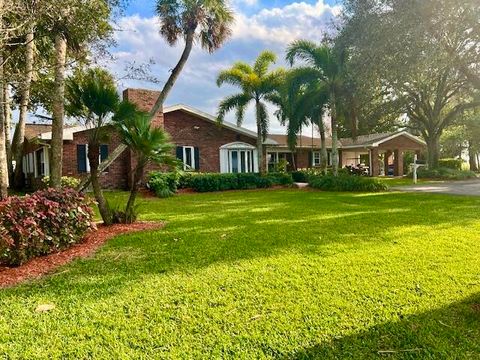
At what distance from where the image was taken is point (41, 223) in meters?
5.55

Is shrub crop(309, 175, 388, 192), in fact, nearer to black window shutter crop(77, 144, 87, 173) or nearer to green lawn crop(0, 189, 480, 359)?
green lawn crop(0, 189, 480, 359)

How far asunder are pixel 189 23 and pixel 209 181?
8186mm

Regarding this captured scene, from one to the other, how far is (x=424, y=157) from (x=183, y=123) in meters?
28.3

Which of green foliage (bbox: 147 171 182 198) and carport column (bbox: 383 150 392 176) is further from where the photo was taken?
carport column (bbox: 383 150 392 176)

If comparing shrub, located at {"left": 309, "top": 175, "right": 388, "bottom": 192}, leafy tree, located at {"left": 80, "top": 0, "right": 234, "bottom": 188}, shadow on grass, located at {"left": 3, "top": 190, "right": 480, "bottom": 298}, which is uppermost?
leafy tree, located at {"left": 80, "top": 0, "right": 234, "bottom": 188}

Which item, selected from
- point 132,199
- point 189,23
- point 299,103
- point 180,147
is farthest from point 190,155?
point 132,199

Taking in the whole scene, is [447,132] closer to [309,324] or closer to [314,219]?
[314,219]

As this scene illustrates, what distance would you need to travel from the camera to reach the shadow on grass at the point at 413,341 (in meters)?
2.71

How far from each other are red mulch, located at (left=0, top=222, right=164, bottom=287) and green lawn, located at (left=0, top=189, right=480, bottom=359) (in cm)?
33

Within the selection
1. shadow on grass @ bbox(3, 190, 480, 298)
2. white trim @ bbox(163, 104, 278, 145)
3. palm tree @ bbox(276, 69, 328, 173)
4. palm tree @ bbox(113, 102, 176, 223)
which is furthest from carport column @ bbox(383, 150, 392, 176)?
palm tree @ bbox(113, 102, 176, 223)

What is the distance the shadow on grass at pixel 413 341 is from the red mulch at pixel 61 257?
A: 13.0 ft

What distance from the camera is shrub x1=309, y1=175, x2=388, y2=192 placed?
17219 mm

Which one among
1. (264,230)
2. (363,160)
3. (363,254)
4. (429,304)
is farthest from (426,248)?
(363,160)

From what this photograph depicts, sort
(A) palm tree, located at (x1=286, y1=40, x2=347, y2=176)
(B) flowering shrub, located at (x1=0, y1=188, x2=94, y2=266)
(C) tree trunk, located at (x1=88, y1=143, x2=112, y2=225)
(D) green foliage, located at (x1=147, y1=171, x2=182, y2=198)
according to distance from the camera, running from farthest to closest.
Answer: (A) palm tree, located at (x1=286, y1=40, x2=347, y2=176) → (D) green foliage, located at (x1=147, y1=171, x2=182, y2=198) → (C) tree trunk, located at (x1=88, y1=143, x2=112, y2=225) → (B) flowering shrub, located at (x1=0, y1=188, x2=94, y2=266)
